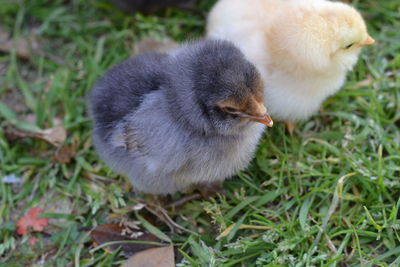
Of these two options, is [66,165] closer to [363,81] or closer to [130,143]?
[130,143]

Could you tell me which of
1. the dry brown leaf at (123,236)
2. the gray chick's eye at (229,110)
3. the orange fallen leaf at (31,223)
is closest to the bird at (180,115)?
the gray chick's eye at (229,110)

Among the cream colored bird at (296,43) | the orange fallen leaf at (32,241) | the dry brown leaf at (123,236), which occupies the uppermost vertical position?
the cream colored bird at (296,43)

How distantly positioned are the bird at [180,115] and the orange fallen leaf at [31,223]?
54 centimetres

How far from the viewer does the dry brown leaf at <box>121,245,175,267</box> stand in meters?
2.04

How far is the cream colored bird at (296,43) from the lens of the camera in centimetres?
196

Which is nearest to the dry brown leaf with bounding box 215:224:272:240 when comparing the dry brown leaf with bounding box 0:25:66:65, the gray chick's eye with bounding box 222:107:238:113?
the gray chick's eye with bounding box 222:107:238:113

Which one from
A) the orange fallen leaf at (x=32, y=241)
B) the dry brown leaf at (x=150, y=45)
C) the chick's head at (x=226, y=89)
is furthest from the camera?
the dry brown leaf at (x=150, y=45)

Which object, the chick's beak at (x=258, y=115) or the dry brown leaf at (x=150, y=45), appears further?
the dry brown leaf at (x=150, y=45)

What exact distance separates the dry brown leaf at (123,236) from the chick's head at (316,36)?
1088mm

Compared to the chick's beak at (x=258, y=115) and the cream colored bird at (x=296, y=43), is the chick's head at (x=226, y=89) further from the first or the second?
the cream colored bird at (x=296, y=43)

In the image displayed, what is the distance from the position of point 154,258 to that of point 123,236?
214 mm

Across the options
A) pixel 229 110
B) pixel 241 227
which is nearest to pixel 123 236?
pixel 241 227

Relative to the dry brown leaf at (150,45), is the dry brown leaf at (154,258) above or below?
below

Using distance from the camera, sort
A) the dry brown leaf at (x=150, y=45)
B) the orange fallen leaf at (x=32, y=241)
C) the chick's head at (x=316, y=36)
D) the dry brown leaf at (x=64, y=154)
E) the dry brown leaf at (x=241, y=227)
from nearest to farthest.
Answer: the chick's head at (x=316, y=36)
the dry brown leaf at (x=241, y=227)
the orange fallen leaf at (x=32, y=241)
the dry brown leaf at (x=64, y=154)
the dry brown leaf at (x=150, y=45)
